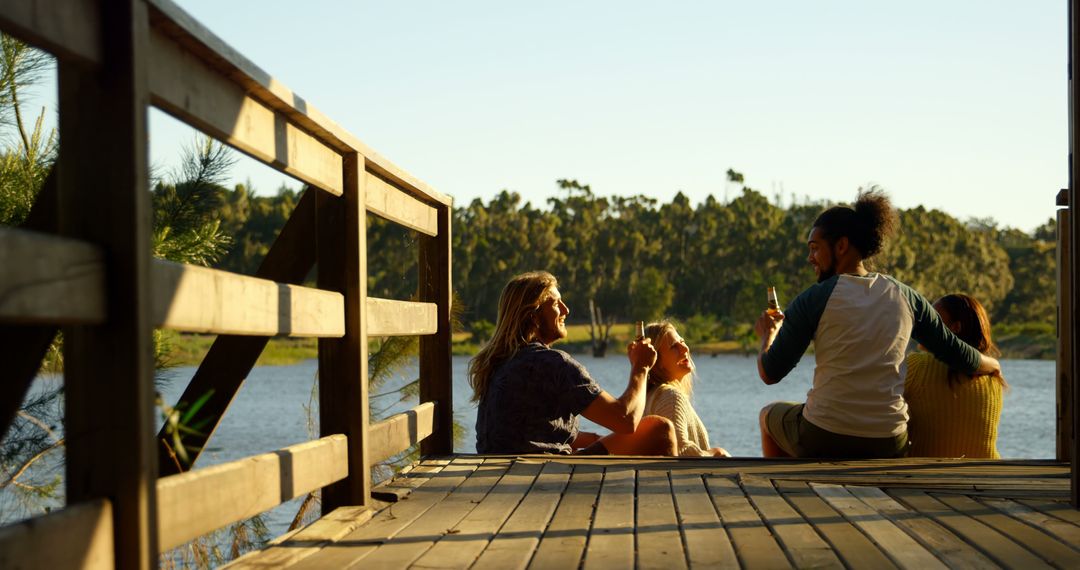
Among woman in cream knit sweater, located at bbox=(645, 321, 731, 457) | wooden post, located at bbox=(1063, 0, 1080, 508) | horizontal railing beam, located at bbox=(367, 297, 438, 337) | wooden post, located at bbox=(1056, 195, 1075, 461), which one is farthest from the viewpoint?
woman in cream knit sweater, located at bbox=(645, 321, 731, 457)

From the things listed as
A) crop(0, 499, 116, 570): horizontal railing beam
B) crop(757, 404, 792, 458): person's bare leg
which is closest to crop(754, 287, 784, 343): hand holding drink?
crop(757, 404, 792, 458): person's bare leg

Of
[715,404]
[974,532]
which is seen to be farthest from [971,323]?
[715,404]

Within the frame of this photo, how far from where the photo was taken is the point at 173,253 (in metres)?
4.89

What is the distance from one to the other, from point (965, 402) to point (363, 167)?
2.46 m

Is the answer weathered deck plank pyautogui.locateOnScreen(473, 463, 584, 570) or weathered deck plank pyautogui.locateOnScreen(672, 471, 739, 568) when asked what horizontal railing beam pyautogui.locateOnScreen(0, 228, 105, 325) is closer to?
weathered deck plank pyautogui.locateOnScreen(473, 463, 584, 570)

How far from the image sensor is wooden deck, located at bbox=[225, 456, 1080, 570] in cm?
232

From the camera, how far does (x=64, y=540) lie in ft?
5.03

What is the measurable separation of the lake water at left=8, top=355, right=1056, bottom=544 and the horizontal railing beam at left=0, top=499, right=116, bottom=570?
358 centimetres

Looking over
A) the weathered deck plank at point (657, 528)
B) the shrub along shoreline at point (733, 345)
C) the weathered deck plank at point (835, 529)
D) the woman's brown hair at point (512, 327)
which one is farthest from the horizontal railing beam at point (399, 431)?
the shrub along shoreline at point (733, 345)

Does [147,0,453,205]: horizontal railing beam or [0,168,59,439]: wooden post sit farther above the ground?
[147,0,453,205]: horizontal railing beam

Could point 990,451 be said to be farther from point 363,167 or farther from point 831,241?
point 363,167

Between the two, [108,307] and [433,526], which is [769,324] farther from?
[108,307]

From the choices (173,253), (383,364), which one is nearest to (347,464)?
(173,253)

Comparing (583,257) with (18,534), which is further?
(583,257)
